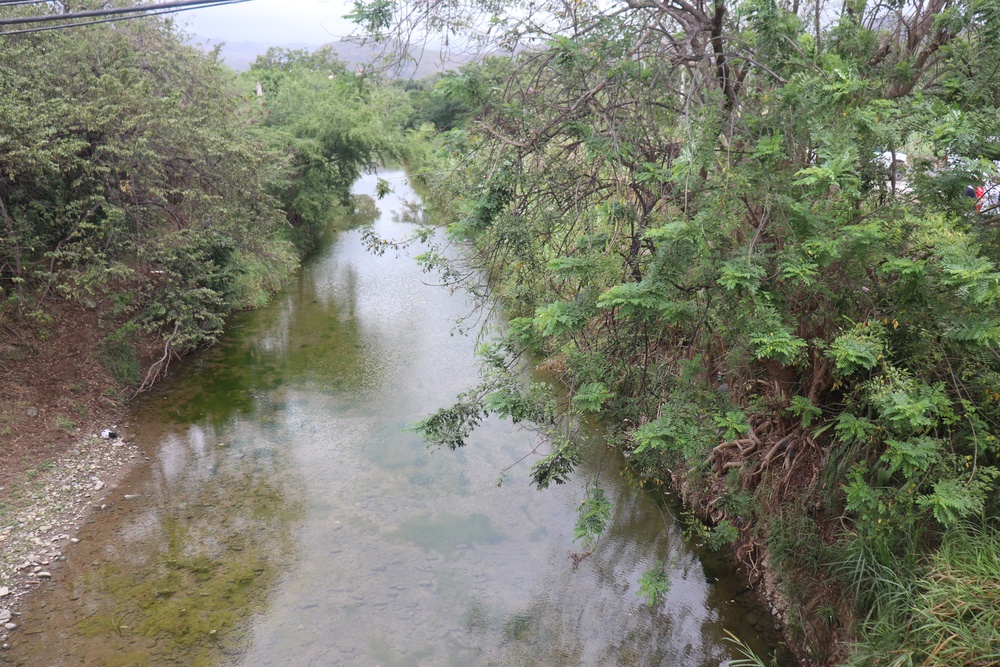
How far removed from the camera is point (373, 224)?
819 inches

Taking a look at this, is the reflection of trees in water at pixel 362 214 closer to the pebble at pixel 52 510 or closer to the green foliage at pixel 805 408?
the pebble at pixel 52 510

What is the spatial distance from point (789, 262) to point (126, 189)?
849 cm

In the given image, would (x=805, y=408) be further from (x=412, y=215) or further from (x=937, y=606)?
(x=412, y=215)

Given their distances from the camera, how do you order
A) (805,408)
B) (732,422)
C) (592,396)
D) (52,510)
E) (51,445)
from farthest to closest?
(51,445), (52,510), (805,408), (592,396), (732,422)

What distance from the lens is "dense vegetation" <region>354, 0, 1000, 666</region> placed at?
3734 mm

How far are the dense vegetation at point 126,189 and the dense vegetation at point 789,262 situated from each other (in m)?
3.97

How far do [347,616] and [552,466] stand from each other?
2455 mm

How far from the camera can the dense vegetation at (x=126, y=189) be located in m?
8.42

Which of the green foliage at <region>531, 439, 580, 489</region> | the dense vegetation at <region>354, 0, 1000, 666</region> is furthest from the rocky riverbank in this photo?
the green foliage at <region>531, 439, 580, 489</region>

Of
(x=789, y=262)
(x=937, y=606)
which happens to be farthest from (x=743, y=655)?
(x=789, y=262)

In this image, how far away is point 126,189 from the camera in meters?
8.93

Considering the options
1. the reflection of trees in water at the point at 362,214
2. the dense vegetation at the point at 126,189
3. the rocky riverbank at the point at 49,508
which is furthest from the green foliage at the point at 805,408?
the reflection of trees in water at the point at 362,214

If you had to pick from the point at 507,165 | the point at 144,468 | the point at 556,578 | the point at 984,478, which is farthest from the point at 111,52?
the point at 984,478

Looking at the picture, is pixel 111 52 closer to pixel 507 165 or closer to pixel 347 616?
pixel 507 165
